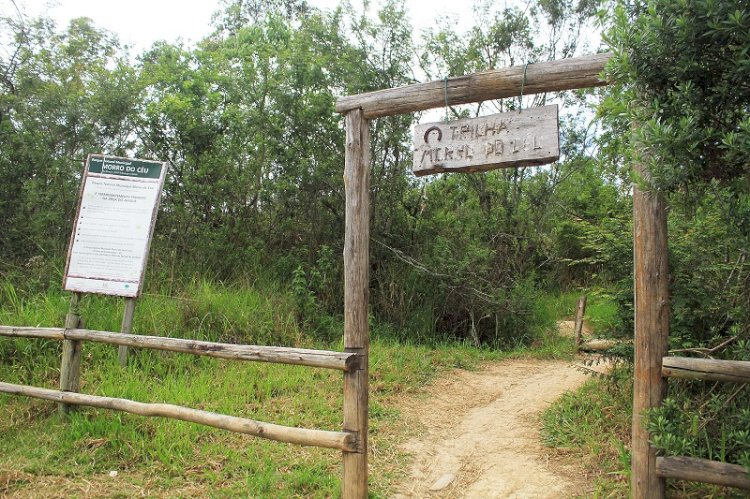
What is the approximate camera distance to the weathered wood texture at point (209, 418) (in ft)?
12.0

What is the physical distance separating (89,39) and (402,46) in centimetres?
531

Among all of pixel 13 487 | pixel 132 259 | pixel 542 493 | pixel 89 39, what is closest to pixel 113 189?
pixel 132 259

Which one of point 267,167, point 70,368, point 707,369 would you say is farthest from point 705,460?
point 267,167

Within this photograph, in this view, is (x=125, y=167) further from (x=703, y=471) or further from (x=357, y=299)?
(x=703, y=471)

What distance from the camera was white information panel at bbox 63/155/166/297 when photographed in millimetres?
5293

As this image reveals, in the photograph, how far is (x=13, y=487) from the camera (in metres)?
3.89

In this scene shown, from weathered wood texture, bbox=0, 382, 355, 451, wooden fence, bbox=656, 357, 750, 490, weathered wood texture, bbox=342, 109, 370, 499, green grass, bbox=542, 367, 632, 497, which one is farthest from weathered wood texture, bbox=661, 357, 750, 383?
weathered wood texture, bbox=0, 382, 355, 451

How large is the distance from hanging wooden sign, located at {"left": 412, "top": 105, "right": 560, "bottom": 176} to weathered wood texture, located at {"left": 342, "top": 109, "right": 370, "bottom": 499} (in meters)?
0.42

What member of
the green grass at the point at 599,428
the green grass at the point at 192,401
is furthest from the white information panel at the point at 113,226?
the green grass at the point at 599,428

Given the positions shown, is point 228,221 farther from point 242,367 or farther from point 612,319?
point 612,319

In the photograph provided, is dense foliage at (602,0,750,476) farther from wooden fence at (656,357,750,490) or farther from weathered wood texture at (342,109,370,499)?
weathered wood texture at (342,109,370,499)

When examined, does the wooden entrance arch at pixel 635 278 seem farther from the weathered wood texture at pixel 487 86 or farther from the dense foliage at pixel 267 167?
the dense foliage at pixel 267 167

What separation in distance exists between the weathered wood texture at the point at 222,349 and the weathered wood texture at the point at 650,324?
1.73 m

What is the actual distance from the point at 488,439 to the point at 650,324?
2066 mm
